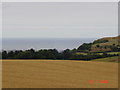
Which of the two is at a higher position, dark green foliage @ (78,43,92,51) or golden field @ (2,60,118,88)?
dark green foliage @ (78,43,92,51)

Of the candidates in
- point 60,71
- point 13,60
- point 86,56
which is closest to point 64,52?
point 86,56

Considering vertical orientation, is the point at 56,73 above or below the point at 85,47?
below

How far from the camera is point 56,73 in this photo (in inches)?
160

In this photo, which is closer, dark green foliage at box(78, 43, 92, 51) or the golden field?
the golden field

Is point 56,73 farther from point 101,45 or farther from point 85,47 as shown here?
point 101,45

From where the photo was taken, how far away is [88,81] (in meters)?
3.72

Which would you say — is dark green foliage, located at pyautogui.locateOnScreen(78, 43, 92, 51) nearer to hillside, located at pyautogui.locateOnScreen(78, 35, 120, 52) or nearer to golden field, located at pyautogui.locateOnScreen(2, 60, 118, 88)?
hillside, located at pyautogui.locateOnScreen(78, 35, 120, 52)

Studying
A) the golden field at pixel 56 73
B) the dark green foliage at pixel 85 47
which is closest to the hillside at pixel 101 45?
the dark green foliage at pixel 85 47

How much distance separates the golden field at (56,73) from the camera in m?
3.55

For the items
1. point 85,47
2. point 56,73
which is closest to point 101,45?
point 85,47

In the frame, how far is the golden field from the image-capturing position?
11.7 ft

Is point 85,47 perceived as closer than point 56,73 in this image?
No

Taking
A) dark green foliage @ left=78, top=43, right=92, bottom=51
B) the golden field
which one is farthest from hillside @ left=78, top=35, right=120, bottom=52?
the golden field

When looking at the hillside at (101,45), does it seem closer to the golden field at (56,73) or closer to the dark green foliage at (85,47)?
the dark green foliage at (85,47)
